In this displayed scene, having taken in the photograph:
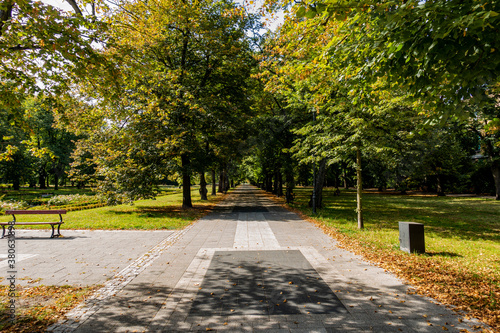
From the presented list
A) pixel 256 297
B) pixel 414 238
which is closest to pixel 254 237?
pixel 256 297

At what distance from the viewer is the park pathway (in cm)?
351

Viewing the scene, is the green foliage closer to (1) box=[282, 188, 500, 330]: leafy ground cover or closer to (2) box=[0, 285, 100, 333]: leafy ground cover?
(2) box=[0, 285, 100, 333]: leafy ground cover

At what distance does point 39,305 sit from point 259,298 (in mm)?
3418

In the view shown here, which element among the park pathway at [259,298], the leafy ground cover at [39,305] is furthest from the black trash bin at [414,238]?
the leafy ground cover at [39,305]

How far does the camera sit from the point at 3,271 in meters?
5.37

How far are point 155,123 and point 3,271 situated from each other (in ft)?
33.3

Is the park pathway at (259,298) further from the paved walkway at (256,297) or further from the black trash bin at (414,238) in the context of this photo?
the black trash bin at (414,238)

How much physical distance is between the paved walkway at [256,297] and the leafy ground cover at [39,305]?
230mm

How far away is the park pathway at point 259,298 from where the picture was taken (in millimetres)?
3506

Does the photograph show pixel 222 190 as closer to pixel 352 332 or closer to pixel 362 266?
pixel 362 266

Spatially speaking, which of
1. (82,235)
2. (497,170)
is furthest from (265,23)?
(497,170)

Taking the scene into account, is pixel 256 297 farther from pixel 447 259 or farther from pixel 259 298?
pixel 447 259

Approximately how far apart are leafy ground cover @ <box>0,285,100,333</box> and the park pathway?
0.89 ft

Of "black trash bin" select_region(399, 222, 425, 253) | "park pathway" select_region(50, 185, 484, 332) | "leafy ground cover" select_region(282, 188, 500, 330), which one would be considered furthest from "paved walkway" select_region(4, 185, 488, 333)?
"black trash bin" select_region(399, 222, 425, 253)
